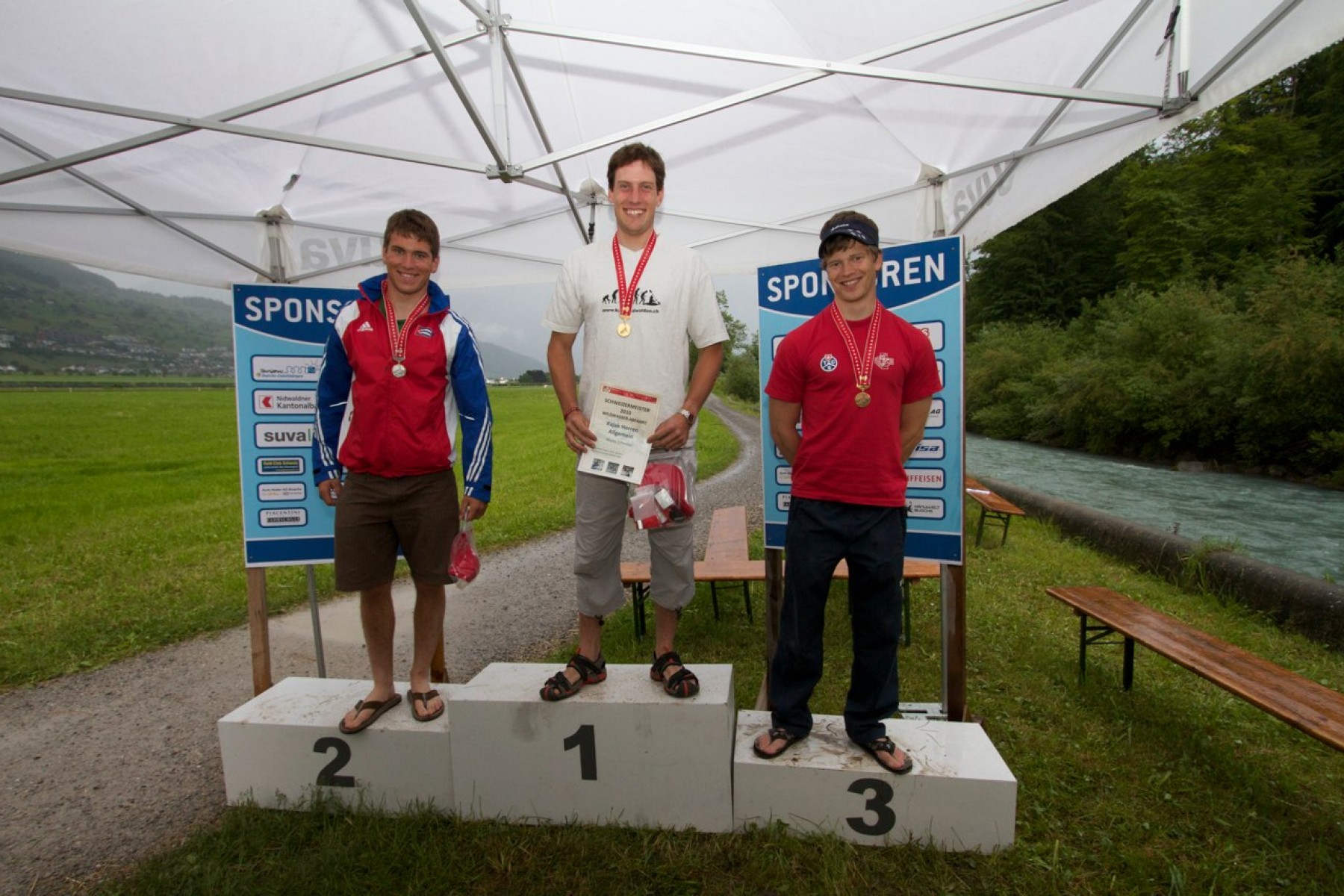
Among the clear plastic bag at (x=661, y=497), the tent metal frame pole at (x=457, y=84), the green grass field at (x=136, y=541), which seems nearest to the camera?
the clear plastic bag at (x=661, y=497)

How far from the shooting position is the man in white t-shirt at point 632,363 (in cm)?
279

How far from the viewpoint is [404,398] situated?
288cm

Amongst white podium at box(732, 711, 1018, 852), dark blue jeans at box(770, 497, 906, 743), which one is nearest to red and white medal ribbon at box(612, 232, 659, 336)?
dark blue jeans at box(770, 497, 906, 743)

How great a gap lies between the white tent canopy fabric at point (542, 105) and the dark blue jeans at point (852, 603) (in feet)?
8.08

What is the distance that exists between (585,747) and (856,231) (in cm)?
232

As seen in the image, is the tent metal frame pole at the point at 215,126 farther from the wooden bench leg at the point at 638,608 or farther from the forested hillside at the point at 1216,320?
the forested hillside at the point at 1216,320

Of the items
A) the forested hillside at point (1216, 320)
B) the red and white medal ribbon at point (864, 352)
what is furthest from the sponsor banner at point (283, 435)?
the forested hillside at point (1216, 320)

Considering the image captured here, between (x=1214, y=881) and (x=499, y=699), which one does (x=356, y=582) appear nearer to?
(x=499, y=699)

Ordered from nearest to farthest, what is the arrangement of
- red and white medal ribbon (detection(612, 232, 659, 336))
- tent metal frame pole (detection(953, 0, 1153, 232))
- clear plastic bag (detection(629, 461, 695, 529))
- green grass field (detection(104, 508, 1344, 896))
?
green grass field (detection(104, 508, 1344, 896)) → clear plastic bag (detection(629, 461, 695, 529)) → red and white medal ribbon (detection(612, 232, 659, 336)) → tent metal frame pole (detection(953, 0, 1153, 232))

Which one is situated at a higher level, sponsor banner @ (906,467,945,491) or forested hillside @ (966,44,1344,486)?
forested hillside @ (966,44,1344,486)

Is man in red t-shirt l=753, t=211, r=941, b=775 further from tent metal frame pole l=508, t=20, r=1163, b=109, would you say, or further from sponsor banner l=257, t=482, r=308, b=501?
sponsor banner l=257, t=482, r=308, b=501

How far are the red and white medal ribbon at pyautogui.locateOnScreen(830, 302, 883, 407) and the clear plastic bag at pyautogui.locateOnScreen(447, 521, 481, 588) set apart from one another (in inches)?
67.6

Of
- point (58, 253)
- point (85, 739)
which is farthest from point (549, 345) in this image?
point (58, 253)

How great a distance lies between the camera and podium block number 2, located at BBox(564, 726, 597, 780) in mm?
2746
